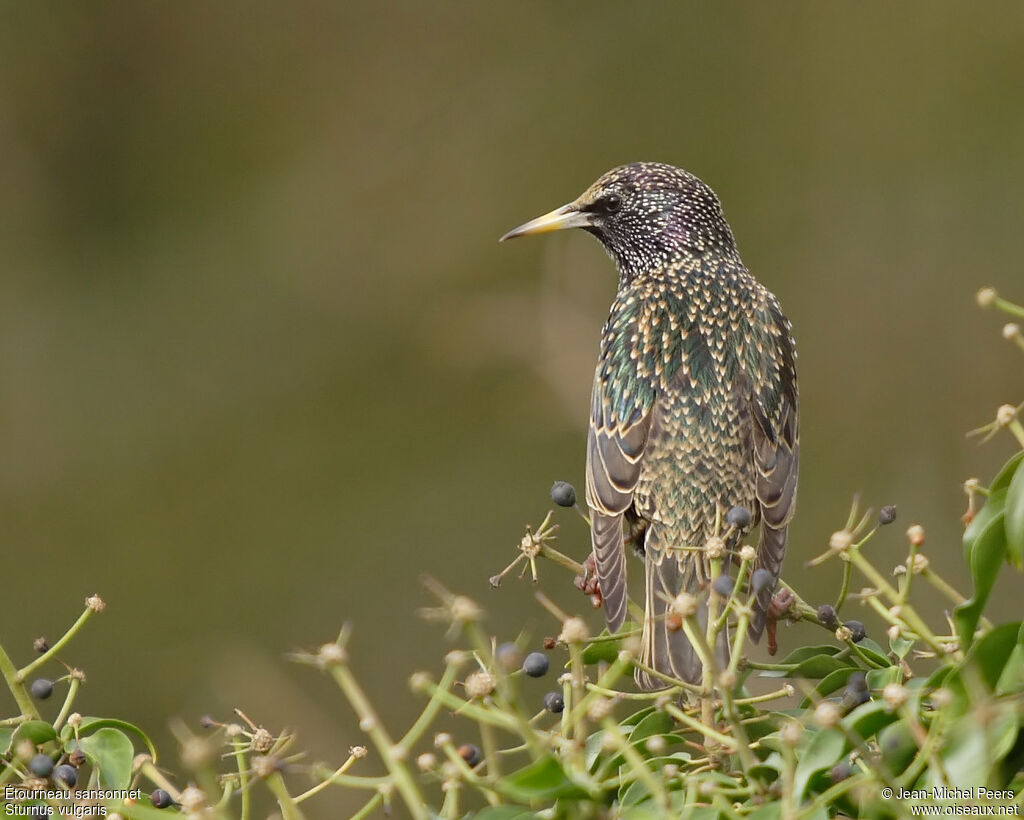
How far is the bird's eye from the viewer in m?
3.75

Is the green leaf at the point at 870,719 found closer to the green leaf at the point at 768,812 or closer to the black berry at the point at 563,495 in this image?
the green leaf at the point at 768,812

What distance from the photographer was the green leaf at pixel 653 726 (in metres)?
1.73

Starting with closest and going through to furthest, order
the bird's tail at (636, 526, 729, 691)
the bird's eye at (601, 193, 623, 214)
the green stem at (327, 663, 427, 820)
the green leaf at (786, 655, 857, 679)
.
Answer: the green stem at (327, 663, 427, 820) < the green leaf at (786, 655, 857, 679) < the bird's tail at (636, 526, 729, 691) < the bird's eye at (601, 193, 623, 214)

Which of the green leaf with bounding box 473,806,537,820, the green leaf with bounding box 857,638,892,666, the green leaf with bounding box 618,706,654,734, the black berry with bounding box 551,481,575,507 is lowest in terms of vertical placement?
the green leaf with bounding box 618,706,654,734

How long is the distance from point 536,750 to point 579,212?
2.60 metres

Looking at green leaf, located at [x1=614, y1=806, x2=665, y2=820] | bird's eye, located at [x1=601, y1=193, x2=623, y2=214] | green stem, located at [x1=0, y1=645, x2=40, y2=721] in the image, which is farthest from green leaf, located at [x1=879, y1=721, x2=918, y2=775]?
bird's eye, located at [x1=601, y1=193, x2=623, y2=214]

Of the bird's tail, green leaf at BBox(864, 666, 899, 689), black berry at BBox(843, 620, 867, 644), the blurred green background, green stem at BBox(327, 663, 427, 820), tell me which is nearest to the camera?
green stem at BBox(327, 663, 427, 820)

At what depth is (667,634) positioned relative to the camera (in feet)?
8.68

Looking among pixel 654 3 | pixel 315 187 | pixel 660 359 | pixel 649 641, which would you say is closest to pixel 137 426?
pixel 315 187

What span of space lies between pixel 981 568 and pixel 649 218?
7.49 feet

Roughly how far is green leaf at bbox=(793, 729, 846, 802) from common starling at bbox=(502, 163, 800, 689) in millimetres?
1357

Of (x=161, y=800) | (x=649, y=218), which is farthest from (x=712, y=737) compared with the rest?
(x=649, y=218)

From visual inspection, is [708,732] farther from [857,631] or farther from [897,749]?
[857,631]

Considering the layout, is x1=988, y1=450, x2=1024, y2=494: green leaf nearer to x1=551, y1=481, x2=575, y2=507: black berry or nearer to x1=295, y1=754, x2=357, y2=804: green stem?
x1=295, y1=754, x2=357, y2=804: green stem
